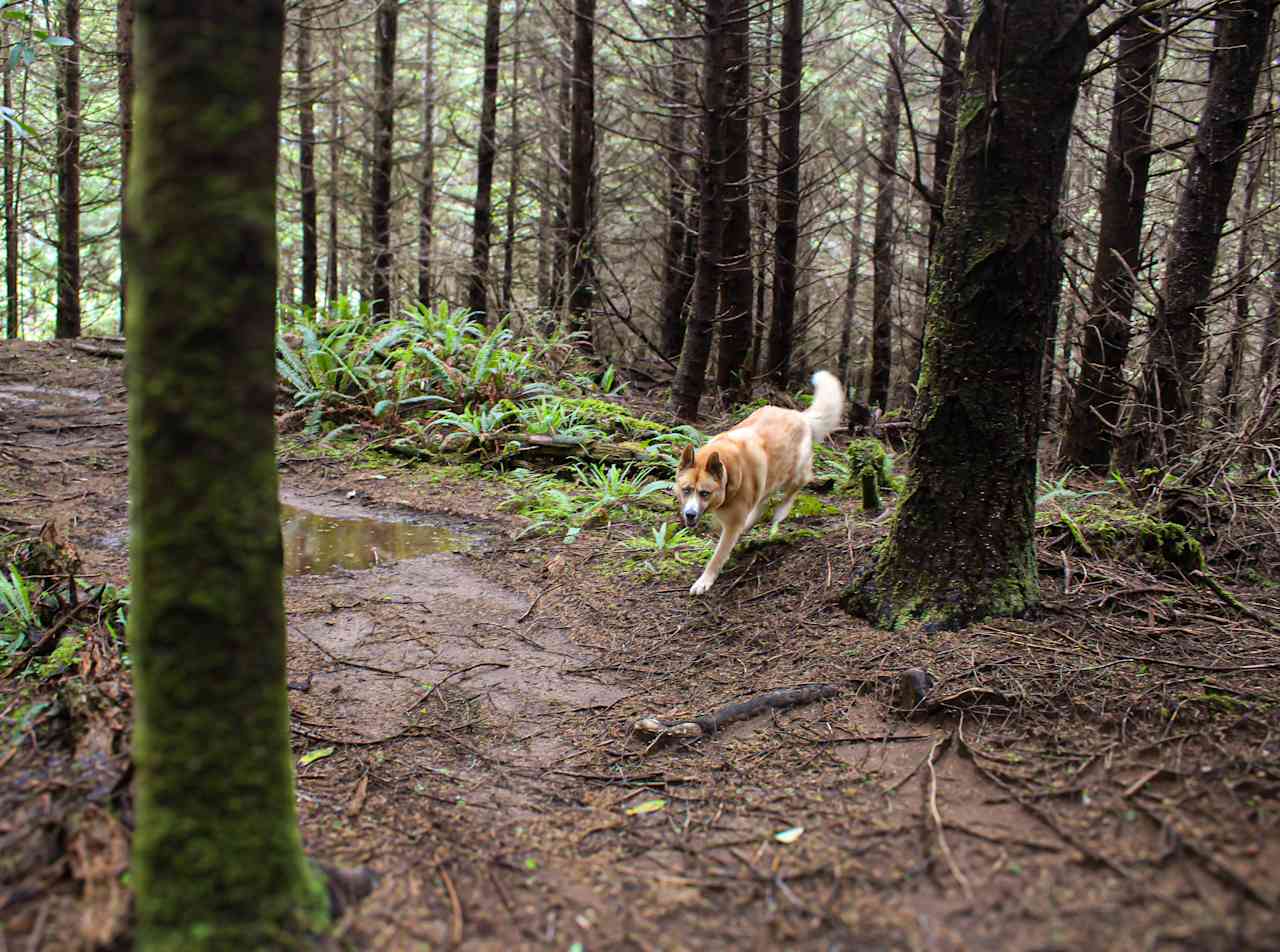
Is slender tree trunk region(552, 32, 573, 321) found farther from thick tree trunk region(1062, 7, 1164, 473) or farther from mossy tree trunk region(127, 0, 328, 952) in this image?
mossy tree trunk region(127, 0, 328, 952)

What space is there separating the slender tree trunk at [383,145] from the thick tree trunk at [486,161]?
1.75m

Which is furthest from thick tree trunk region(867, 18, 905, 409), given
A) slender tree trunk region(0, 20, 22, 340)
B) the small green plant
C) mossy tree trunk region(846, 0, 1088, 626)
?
slender tree trunk region(0, 20, 22, 340)

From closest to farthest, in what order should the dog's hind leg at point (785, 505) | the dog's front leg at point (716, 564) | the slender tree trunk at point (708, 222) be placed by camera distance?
the dog's front leg at point (716, 564) → the dog's hind leg at point (785, 505) → the slender tree trunk at point (708, 222)

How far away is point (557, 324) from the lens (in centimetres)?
1395

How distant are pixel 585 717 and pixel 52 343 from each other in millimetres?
13863

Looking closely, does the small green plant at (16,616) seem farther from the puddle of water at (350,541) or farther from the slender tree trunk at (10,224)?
the slender tree trunk at (10,224)

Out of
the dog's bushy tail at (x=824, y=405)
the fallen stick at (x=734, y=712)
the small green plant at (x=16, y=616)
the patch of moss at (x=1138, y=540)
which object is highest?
the dog's bushy tail at (x=824, y=405)

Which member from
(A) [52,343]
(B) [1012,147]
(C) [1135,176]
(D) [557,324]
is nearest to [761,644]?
(B) [1012,147]

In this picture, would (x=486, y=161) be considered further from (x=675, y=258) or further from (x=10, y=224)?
(x=10, y=224)

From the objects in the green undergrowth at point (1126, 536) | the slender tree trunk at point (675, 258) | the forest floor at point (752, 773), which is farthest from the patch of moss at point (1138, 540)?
the slender tree trunk at point (675, 258)

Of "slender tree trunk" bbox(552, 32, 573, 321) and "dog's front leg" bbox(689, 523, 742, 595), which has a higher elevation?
"slender tree trunk" bbox(552, 32, 573, 321)

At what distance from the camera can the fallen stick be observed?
3541mm

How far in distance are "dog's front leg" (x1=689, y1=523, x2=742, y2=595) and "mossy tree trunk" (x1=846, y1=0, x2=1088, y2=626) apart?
1.66m

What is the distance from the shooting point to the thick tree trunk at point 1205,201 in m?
6.65
